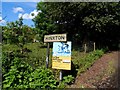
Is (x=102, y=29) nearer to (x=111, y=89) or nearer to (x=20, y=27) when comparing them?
(x=20, y=27)

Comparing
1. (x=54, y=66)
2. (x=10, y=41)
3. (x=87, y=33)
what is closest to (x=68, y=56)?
(x=54, y=66)

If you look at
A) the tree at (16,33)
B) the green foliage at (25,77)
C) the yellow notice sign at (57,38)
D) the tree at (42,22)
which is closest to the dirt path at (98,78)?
the green foliage at (25,77)

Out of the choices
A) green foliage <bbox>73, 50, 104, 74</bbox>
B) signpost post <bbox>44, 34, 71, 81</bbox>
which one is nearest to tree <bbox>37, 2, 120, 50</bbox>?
green foliage <bbox>73, 50, 104, 74</bbox>

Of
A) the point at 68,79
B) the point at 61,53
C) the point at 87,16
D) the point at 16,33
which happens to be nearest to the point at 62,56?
the point at 61,53

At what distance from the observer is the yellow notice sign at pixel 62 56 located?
9.78 metres

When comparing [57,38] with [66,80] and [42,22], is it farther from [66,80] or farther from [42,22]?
[42,22]

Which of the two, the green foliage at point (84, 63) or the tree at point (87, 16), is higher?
the tree at point (87, 16)

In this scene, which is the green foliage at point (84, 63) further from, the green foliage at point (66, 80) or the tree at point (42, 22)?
the tree at point (42, 22)

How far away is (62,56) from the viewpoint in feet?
32.6

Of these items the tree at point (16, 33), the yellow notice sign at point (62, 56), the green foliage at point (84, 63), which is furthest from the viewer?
the tree at point (16, 33)

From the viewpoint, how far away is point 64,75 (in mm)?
10172

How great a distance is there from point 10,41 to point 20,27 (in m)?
0.94

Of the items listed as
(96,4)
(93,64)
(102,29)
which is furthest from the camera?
(102,29)

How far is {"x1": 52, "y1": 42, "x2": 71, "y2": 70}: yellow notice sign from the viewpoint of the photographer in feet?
32.1
